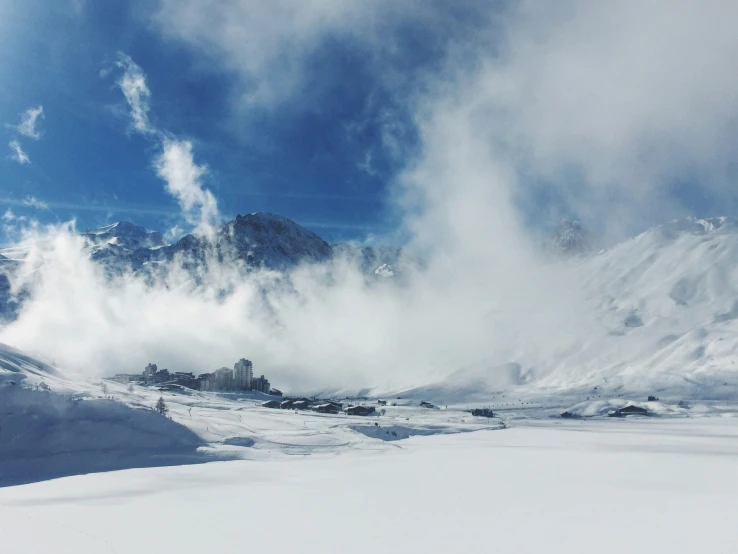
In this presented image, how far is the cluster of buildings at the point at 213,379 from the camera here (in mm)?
158000

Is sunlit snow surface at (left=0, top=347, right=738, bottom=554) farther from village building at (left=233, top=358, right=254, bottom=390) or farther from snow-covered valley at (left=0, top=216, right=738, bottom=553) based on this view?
village building at (left=233, top=358, right=254, bottom=390)

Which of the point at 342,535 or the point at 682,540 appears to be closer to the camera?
the point at 682,540

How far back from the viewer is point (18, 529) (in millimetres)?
17594

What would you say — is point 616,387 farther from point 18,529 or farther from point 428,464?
point 18,529

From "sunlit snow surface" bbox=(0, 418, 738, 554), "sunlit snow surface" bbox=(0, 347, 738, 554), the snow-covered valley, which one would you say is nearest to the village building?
the snow-covered valley

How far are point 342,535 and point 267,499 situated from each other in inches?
274

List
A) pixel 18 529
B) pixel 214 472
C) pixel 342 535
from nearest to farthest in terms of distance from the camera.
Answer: pixel 342 535 < pixel 18 529 < pixel 214 472

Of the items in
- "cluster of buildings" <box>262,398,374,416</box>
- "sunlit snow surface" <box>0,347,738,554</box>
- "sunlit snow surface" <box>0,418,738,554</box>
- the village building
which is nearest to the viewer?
"sunlit snow surface" <box>0,418,738,554</box>

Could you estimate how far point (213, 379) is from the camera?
6639 inches

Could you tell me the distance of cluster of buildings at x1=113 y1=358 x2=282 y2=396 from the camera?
6220 inches

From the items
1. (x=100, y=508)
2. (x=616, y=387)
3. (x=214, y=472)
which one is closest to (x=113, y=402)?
(x=214, y=472)

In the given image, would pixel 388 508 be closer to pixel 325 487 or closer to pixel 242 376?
pixel 325 487

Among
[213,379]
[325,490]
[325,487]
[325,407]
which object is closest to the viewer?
[325,490]

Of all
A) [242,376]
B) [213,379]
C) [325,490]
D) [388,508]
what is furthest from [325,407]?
[242,376]
